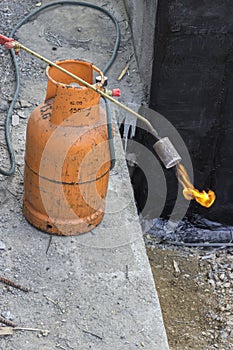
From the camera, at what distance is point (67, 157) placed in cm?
303

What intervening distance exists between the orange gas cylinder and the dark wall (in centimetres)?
81

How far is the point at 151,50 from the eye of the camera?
168 inches

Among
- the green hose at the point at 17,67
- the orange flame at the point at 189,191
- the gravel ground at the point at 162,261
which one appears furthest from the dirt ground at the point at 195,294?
the green hose at the point at 17,67

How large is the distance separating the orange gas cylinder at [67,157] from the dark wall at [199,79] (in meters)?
0.81

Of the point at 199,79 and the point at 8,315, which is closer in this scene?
the point at 8,315

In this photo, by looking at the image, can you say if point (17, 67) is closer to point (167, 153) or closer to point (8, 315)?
point (167, 153)

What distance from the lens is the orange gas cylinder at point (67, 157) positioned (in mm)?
3014

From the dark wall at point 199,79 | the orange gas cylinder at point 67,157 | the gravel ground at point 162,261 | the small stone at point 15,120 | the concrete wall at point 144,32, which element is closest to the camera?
the orange gas cylinder at point 67,157

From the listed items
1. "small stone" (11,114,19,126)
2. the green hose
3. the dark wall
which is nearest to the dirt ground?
the dark wall

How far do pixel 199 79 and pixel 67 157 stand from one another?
1292mm

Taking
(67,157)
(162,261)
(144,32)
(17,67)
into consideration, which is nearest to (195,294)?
(162,261)

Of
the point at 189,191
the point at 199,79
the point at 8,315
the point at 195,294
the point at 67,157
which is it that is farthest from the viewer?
the point at 189,191

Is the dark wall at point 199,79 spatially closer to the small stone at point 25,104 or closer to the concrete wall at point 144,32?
the concrete wall at point 144,32

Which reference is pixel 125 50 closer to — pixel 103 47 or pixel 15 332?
pixel 103 47
